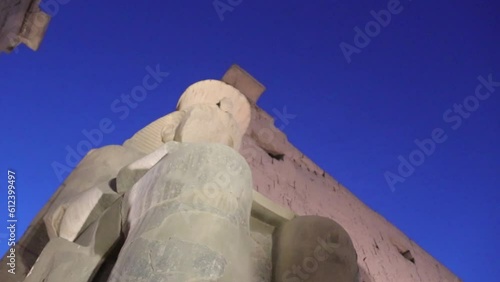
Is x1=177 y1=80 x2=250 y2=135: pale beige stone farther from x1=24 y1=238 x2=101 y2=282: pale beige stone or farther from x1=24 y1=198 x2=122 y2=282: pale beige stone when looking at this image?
x1=24 y1=238 x2=101 y2=282: pale beige stone

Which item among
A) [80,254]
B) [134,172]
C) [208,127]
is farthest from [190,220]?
[208,127]

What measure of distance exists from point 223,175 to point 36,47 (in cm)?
336

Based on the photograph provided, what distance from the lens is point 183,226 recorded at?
1.27 m

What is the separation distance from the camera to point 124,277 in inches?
44.9

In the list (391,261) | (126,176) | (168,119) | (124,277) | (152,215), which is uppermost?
(391,261)

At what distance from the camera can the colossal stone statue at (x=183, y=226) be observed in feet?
3.96

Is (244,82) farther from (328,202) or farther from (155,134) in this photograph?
(155,134)

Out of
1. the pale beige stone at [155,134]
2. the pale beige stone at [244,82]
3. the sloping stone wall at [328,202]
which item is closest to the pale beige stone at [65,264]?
the pale beige stone at [155,134]

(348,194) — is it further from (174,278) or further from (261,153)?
(174,278)

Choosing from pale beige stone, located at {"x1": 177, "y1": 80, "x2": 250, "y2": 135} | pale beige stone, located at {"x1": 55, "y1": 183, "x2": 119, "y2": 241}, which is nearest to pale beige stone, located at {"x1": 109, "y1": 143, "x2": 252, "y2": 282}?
pale beige stone, located at {"x1": 55, "y1": 183, "x2": 119, "y2": 241}

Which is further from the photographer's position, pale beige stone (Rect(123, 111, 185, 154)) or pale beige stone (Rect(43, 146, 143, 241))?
pale beige stone (Rect(123, 111, 185, 154))


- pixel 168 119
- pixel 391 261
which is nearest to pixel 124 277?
pixel 168 119

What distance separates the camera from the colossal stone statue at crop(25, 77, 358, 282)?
1.21m

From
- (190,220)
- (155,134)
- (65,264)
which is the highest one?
(155,134)
